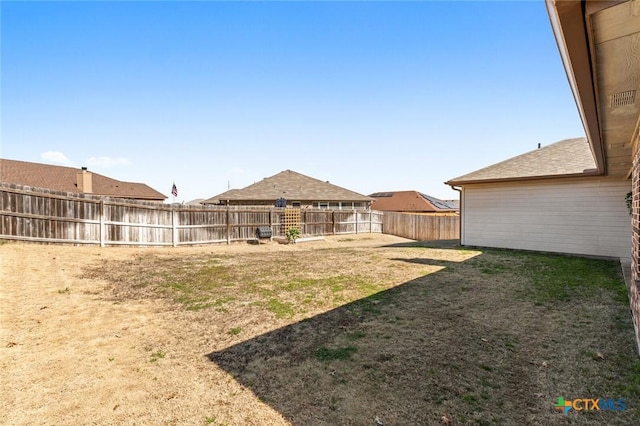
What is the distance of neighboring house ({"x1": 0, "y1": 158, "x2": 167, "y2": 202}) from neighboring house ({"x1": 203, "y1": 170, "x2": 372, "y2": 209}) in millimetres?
9808

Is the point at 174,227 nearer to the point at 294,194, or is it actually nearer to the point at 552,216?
the point at 294,194

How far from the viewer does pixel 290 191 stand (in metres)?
25.5

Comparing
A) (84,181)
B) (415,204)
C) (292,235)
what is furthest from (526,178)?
(84,181)

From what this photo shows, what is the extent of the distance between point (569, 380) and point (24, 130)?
25.6 metres

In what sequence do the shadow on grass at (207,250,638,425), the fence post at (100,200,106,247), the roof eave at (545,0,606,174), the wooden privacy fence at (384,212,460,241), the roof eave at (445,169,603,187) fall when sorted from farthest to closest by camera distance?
the wooden privacy fence at (384,212,460,241) < the fence post at (100,200,106,247) < the roof eave at (445,169,603,187) < the shadow on grass at (207,250,638,425) < the roof eave at (545,0,606,174)

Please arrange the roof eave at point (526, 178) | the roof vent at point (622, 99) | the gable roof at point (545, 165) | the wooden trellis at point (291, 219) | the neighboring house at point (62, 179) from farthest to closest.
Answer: the neighboring house at point (62, 179) → the wooden trellis at point (291, 219) → the gable roof at point (545, 165) → the roof eave at point (526, 178) → the roof vent at point (622, 99)

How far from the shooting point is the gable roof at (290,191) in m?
24.3

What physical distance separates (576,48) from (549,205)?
430 inches

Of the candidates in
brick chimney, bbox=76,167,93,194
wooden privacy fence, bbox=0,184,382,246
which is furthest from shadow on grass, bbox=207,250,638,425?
brick chimney, bbox=76,167,93,194

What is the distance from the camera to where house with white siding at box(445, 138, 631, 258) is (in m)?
9.84

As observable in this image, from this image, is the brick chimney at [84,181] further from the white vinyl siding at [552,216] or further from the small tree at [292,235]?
the white vinyl siding at [552,216]

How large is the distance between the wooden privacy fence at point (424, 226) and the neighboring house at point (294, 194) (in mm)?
5363

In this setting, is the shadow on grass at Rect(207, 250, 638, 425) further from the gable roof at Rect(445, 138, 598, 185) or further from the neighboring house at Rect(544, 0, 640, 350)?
the gable roof at Rect(445, 138, 598, 185)

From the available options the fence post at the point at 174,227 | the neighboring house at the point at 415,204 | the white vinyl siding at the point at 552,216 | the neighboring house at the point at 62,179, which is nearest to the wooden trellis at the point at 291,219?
the fence post at the point at 174,227
